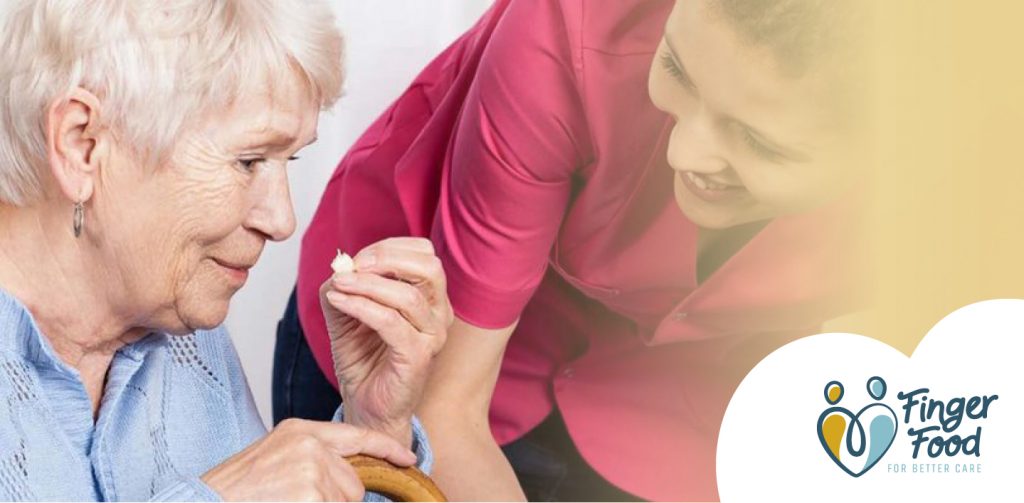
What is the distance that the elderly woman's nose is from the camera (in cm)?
124

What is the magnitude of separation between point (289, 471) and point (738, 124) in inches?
23.6

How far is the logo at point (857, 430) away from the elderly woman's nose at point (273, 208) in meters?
0.72

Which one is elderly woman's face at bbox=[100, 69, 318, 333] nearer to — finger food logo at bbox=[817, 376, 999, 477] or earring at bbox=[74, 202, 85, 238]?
earring at bbox=[74, 202, 85, 238]

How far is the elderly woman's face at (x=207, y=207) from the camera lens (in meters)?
1.17

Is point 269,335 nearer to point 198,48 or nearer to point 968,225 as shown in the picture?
Answer: point 198,48

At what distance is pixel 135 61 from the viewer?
3.61 ft

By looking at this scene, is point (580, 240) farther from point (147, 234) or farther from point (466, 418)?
point (147, 234)

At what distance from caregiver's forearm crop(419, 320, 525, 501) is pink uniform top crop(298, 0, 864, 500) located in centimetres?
4

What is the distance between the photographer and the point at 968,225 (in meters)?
1.46

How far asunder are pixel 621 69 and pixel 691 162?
0.13 metres

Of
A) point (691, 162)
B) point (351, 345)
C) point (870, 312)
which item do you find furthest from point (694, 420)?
point (351, 345)

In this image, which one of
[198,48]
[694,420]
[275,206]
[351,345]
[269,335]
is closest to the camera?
[198,48]

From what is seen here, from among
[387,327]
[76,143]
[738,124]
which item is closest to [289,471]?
[387,327]

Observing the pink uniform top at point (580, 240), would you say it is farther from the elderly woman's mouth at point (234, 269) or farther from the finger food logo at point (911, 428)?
the elderly woman's mouth at point (234, 269)
